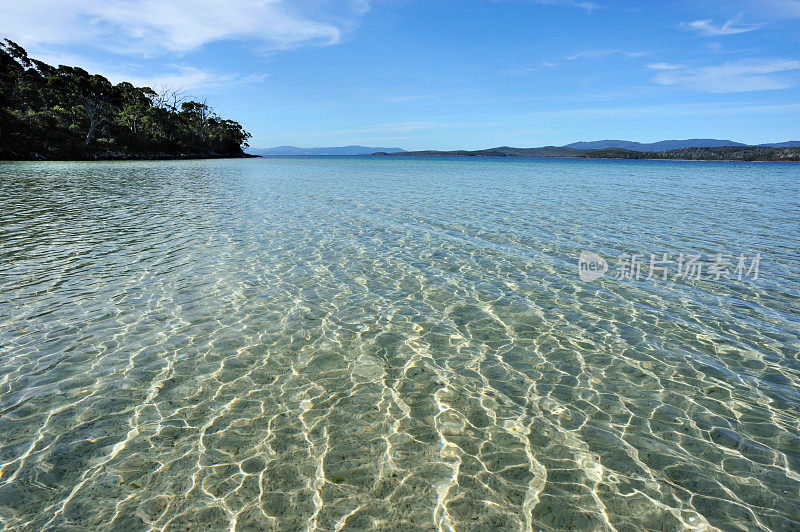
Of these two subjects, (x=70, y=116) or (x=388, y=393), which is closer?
(x=388, y=393)

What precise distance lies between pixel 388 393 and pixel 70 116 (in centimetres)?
11752

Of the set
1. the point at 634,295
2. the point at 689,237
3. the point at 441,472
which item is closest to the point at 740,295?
the point at 634,295

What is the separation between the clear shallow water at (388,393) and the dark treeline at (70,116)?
84.7 meters

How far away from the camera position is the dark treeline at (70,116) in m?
74.7

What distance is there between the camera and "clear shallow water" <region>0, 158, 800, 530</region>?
4492mm

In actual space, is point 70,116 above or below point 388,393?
above

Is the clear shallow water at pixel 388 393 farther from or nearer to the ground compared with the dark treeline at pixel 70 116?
nearer to the ground

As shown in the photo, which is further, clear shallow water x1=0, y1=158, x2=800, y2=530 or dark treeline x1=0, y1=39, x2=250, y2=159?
dark treeline x1=0, y1=39, x2=250, y2=159

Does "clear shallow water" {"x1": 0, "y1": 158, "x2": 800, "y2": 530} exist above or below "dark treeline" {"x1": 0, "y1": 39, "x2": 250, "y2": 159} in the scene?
below

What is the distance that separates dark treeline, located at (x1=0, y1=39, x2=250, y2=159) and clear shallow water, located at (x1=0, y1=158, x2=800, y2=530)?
278ft

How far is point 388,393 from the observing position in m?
6.54

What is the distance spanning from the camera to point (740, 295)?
10719 mm

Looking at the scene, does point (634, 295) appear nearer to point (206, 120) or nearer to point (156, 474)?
point (156, 474)

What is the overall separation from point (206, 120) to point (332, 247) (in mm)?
162761
